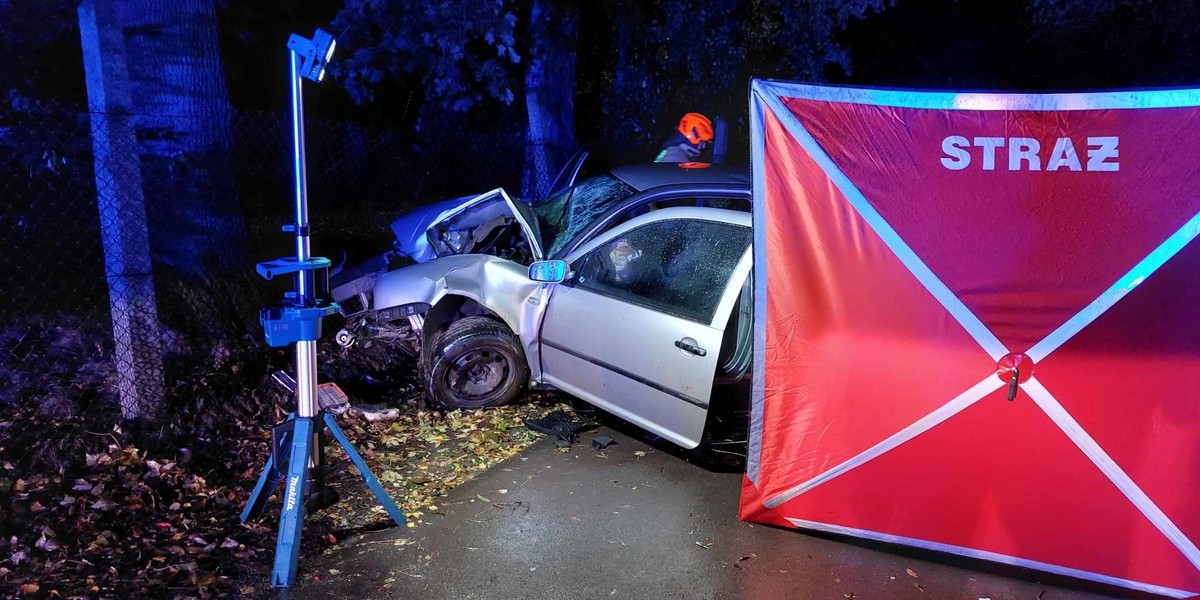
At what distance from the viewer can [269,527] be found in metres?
3.96

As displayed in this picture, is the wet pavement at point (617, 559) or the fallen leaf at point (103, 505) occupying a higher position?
the fallen leaf at point (103, 505)

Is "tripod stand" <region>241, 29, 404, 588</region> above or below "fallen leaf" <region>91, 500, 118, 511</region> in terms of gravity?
above

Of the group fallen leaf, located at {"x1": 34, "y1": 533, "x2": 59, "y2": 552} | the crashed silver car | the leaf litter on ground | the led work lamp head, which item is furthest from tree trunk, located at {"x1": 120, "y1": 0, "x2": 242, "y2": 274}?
the led work lamp head

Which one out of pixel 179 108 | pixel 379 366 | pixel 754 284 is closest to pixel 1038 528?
pixel 754 284

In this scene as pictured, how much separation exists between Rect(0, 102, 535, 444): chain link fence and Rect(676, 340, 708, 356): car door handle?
3.02 m

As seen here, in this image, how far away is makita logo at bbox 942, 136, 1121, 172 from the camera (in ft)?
10.6

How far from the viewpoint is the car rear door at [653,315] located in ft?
14.4

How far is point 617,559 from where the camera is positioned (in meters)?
3.84

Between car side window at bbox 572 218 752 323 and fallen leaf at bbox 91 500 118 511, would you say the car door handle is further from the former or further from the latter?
fallen leaf at bbox 91 500 118 511

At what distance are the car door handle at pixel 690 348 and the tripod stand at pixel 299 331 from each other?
5.94 feet

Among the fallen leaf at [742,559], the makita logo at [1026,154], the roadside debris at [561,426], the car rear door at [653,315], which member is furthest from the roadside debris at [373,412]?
the makita logo at [1026,154]

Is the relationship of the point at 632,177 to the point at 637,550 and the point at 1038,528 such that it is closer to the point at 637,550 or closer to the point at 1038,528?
the point at 637,550

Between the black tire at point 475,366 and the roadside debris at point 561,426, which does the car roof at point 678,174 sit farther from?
the roadside debris at point 561,426

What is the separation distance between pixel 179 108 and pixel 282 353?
202 centimetres
